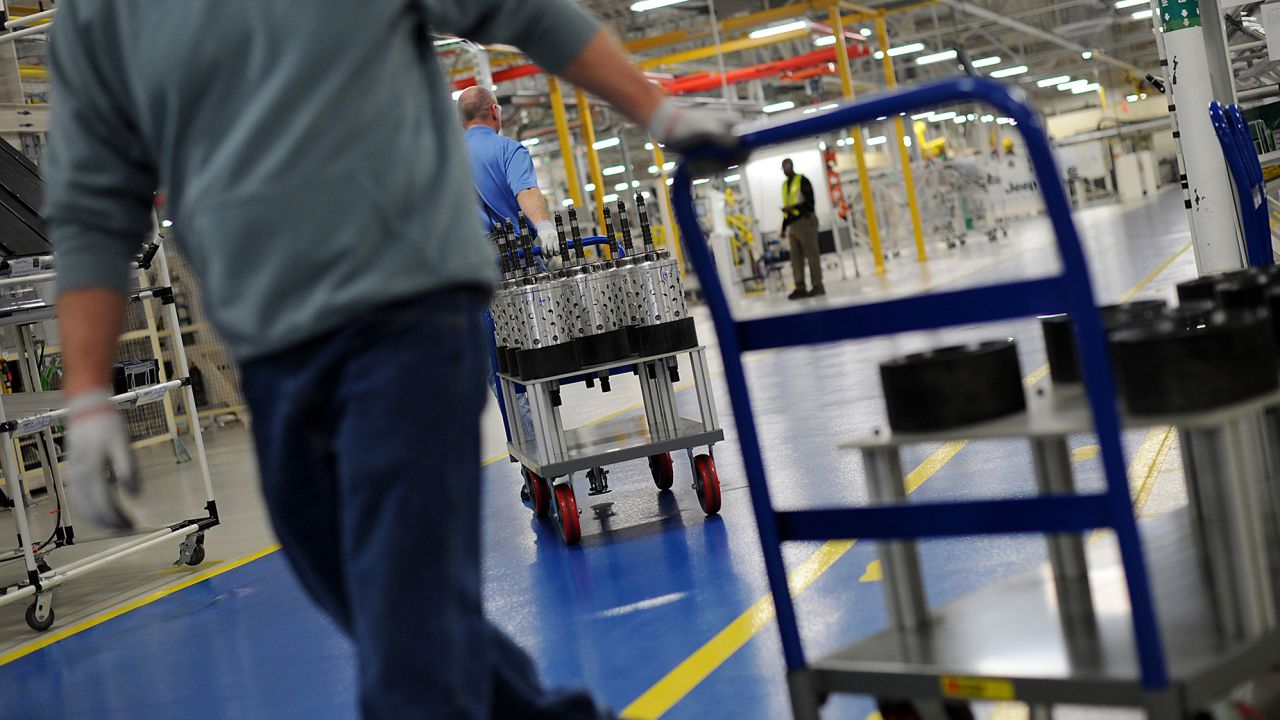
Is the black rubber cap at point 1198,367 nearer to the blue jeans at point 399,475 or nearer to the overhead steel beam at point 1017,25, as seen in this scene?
the blue jeans at point 399,475

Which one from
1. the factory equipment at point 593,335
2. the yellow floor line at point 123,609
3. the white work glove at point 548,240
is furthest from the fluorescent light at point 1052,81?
the yellow floor line at point 123,609

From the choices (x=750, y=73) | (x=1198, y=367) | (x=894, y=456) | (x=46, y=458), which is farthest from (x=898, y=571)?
(x=750, y=73)

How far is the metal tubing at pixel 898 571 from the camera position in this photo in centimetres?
232

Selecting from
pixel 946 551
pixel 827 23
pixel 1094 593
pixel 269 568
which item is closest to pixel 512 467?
pixel 269 568

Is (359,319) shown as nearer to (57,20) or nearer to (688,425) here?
(57,20)

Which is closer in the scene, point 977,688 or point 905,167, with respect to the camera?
point 977,688

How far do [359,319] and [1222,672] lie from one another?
1.38 metres

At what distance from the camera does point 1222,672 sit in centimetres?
194

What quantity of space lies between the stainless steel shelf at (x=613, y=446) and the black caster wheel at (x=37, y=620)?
2130 mm

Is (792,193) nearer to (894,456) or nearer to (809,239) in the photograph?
(809,239)

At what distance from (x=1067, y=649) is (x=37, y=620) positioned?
4.72 meters

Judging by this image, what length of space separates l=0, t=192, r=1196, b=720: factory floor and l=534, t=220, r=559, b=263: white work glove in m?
1.22

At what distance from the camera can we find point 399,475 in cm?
173

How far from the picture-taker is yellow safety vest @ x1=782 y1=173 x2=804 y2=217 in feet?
60.9
